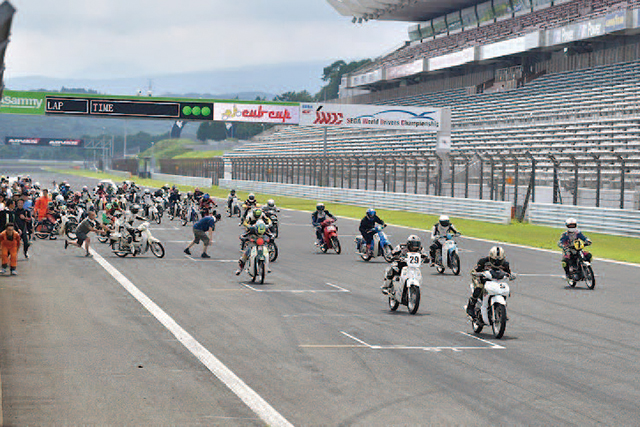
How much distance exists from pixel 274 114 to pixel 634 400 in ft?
168

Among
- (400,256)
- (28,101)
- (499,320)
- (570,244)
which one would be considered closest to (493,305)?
(499,320)

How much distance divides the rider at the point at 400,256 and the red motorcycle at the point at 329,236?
34.4 feet

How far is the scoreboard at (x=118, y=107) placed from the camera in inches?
2247

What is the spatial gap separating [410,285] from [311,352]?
3.97 metres

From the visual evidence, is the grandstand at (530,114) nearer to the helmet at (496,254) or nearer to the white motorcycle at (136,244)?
the white motorcycle at (136,244)

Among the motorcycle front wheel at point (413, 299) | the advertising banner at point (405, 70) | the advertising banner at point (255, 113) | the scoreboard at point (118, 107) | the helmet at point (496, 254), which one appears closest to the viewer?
the helmet at point (496, 254)

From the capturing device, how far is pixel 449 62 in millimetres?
77812

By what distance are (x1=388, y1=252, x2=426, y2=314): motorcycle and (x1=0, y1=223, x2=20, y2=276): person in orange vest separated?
8662 mm

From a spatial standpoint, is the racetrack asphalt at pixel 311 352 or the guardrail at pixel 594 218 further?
the guardrail at pixel 594 218

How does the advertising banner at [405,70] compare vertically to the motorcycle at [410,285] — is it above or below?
above

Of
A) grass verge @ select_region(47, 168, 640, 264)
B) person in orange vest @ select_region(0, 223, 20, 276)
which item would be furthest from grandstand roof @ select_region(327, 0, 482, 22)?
person in orange vest @ select_region(0, 223, 20, 276)

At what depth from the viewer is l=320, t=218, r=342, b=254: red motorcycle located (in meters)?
27.0

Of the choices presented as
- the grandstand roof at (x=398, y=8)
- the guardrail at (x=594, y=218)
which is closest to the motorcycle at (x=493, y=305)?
the guardrail at (x=594, y=218)

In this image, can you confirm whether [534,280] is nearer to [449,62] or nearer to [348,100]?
[449,62]
